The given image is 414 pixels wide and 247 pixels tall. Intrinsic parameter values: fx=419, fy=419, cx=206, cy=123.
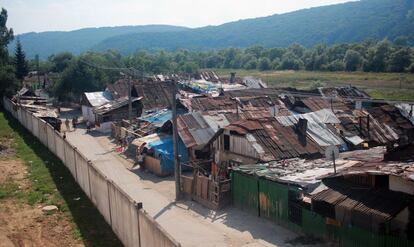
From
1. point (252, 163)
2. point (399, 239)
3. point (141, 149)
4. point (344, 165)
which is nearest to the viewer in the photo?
point (399, 239)

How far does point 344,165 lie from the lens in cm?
1664

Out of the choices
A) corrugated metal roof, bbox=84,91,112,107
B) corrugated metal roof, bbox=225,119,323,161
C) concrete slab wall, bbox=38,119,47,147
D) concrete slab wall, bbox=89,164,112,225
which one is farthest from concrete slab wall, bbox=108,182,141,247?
corrugated metal roof, bbox=84,91,112,107

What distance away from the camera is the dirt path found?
43.3 feet

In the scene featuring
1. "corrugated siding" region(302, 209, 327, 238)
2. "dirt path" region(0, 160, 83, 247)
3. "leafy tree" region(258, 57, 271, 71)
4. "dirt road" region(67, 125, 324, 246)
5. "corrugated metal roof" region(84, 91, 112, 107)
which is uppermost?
"leafy tree" region(258, 57, 271, 71)

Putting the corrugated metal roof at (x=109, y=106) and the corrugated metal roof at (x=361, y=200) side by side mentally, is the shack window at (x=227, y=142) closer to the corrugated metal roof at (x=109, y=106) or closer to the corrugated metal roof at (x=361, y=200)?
the corrugated metal roof at (x=361, y=200)

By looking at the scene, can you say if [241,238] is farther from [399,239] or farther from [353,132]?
[353,132]

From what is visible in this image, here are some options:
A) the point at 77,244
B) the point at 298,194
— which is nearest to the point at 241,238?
the point at 298,194

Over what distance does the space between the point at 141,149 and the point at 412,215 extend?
1840 cm

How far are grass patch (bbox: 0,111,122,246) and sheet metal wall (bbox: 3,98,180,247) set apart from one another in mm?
274

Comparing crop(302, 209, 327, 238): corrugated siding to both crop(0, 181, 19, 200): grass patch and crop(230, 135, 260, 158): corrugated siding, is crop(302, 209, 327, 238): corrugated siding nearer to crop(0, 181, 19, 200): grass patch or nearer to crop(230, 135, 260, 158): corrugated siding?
crop(230, 135, 260, 158): corrugated siding

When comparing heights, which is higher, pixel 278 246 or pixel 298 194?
pixel 298 194

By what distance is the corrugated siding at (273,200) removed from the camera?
633 inches

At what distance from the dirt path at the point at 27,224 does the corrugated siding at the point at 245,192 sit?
741 cm

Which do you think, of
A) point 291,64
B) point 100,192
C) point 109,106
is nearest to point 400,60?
→ point 291,64
